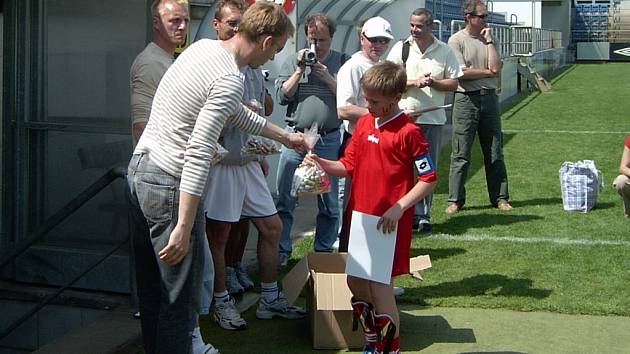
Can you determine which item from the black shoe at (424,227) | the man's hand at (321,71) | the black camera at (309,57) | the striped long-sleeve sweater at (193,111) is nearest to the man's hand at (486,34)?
the black shoe at (424,227)

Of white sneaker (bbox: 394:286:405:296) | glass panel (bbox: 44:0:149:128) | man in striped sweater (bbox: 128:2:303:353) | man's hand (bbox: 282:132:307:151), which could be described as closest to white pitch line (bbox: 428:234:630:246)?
white sneaker (bbox: 394:286:405:296)

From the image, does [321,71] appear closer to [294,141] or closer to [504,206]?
[294,141]

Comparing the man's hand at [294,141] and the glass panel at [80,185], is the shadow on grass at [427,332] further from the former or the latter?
the glass panel at [80,185]

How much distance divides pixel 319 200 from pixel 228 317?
165 centimetres

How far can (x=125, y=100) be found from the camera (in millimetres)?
6809

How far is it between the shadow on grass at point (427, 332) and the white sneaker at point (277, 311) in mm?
651

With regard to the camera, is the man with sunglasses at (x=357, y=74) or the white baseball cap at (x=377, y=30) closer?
the man with sunglasses at (x=357, y=74)

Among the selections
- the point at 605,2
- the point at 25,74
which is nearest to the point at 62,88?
the point at 25,74

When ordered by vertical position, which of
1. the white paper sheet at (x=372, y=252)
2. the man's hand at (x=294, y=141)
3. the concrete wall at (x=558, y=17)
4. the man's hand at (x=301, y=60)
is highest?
the concrete wall at (x=558, y=17)

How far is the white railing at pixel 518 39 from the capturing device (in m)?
20.8

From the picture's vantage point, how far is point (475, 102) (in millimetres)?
9164

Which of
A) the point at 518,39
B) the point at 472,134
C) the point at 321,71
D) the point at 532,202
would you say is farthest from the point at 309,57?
the point at 518,39

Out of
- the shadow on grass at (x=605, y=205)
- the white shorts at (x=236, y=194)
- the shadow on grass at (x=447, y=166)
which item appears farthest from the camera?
the shadow on grass at (x=447, y=166)

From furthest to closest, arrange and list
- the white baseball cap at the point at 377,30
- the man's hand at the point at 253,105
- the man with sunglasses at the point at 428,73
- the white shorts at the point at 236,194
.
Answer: the man with sunglasses at the point at 428,73 → the white baseball cap at the point at 377,30 → the white shorts at the point at 236,194 → the man's hand at the point at 253,105
